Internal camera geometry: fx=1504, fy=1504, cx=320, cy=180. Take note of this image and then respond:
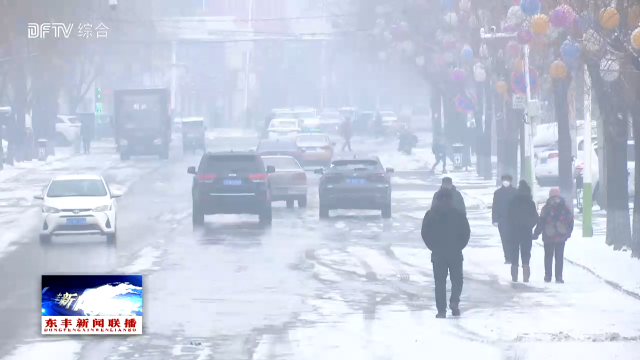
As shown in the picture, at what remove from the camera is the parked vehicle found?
68.3m

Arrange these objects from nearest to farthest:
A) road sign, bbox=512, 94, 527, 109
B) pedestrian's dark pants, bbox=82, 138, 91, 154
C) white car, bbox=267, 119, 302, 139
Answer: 1. road sign, bbox=512, 94, 527, 109
2. white car, bbox=267, 119, 302, 139
3. pedestrian's dark pants, bbox=82, 138, 91, 154

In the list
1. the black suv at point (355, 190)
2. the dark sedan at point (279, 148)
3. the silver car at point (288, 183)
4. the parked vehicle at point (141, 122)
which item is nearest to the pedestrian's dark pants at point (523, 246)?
the black suv at point (355, 190)

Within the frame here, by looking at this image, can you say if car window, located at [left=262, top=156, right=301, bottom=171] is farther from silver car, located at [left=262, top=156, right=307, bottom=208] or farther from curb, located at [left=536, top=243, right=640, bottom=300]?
curb, located at [left=536, top=243, right=640, bottom=300]

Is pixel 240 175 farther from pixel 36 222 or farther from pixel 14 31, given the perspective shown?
pixel 14 31

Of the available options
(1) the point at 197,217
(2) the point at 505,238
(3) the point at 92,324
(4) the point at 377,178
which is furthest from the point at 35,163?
(3) the point at 92,324

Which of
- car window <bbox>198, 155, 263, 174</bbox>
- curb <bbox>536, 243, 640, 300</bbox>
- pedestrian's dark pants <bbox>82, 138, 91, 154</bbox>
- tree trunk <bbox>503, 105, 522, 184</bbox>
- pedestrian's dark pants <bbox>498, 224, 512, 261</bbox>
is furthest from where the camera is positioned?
pedestrian's dark pants <bbox>82, 138, 91, 154</bbox>

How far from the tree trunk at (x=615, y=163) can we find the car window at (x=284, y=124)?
48.3 metres

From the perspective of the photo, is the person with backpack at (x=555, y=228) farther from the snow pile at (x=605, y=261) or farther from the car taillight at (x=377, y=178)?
the car taillight at (x=377, y=178)

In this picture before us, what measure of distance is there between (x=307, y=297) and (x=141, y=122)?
4889cm

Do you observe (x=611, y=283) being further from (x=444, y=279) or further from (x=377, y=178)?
(x=377, y=178)

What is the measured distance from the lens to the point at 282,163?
41125 mm

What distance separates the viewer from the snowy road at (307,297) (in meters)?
15.9

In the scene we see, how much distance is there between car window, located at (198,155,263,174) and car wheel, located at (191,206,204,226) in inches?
35.9

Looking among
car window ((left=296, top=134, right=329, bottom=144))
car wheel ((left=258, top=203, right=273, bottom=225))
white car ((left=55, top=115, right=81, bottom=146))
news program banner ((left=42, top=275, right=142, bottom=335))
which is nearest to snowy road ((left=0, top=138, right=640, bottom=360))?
car wheel ((left=258, top=203, right=273, bottom=225))
